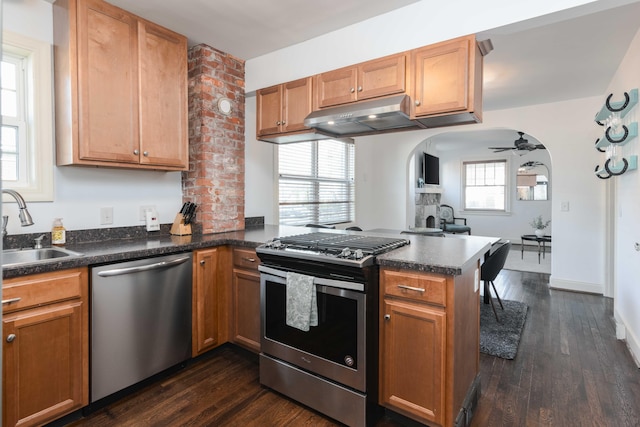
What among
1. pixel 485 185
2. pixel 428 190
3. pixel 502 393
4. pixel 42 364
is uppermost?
pixel 485 185

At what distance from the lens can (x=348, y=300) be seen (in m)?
1.93

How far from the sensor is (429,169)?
7.41 metres

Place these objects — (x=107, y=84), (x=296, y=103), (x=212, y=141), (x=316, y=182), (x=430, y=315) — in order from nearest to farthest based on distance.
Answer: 1. (x=430, y=315)
2. (x=107, y=84)
3. (x=296, y=103)
4. (x=212, y=141)
5. (x=316, y=182)

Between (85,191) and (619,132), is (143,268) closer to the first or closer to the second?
(85,191)

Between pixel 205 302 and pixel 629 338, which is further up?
pixel 205 302

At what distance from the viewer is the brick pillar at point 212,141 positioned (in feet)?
10.1

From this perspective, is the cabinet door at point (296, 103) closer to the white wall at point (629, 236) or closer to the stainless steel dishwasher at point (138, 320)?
the stainless steel dishwasher at point (138, 320)

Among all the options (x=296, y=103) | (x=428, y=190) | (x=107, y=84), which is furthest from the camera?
(x=428, y=190)

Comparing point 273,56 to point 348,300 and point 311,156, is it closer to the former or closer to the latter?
point 311,156

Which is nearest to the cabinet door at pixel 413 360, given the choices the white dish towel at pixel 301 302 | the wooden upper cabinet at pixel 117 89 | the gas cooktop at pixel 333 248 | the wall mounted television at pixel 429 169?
the gas cooktop at pixel 333 248

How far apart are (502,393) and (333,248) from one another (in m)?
1.47

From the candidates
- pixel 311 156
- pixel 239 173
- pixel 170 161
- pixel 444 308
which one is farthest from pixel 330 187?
pixel 444 308

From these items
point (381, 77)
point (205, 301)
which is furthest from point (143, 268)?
point (381, 77)

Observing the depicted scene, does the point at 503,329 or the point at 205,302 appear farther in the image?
the point at 503,329
